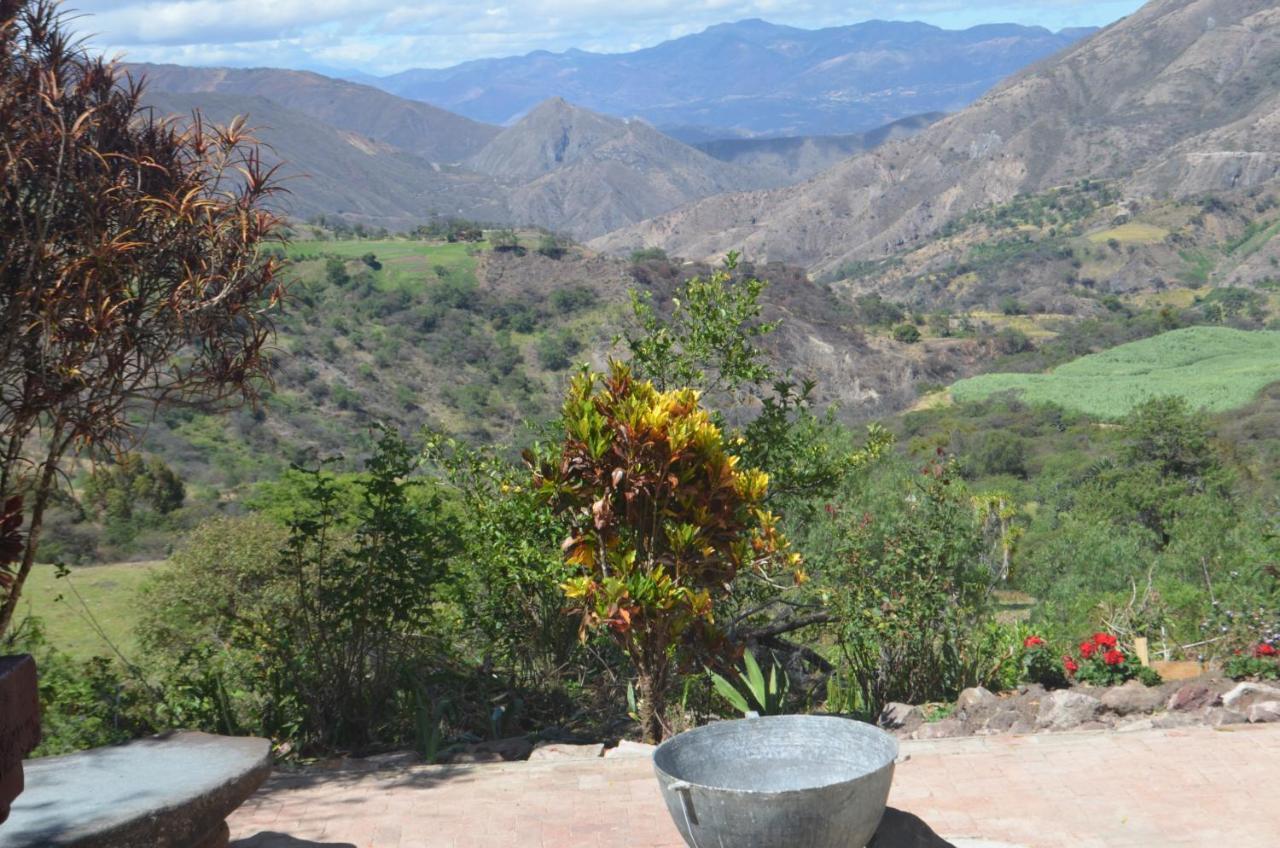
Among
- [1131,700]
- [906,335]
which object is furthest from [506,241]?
[1131,700]

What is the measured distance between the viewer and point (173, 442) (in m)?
30.2

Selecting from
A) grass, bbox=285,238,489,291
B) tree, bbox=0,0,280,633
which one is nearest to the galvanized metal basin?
tree, bbox=0,0,280,633

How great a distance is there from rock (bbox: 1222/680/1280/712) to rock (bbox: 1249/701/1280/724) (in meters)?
0.09

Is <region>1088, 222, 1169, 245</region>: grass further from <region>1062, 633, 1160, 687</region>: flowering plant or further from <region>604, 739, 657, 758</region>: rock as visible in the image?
<region>604, 739, 657, 758</region>: rock

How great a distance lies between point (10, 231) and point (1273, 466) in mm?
32053

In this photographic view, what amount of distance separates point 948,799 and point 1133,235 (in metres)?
105

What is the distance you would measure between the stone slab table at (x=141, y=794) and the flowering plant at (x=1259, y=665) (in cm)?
522

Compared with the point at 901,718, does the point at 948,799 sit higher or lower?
higher

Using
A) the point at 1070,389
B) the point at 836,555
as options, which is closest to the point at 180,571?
the point at 836,555

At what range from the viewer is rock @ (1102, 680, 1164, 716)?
656cm

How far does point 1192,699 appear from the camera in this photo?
6.49 metres

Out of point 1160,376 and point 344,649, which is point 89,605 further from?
point 1160,376

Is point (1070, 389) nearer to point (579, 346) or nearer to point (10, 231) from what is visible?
point (579, 346)

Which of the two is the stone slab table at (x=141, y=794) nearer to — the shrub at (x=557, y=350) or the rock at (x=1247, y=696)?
the rock at (x=1247, y=696)
